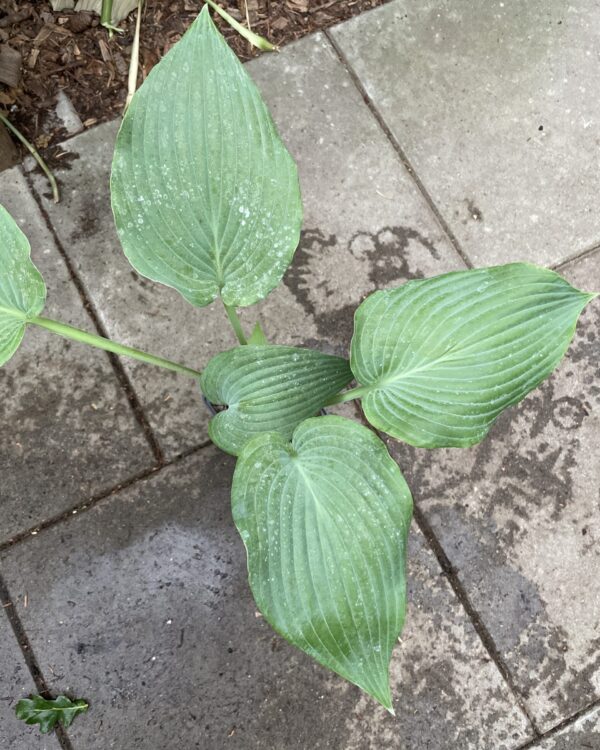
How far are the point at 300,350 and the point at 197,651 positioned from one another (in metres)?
0.94

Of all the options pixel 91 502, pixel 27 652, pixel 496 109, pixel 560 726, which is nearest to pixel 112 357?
pixel 91 502

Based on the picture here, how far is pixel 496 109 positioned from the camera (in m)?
2.13

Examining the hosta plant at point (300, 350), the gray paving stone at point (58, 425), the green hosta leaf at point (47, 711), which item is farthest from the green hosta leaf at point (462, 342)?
the green hosta leaf at point (47, 711)

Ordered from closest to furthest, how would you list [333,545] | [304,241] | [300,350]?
[333,545] < [300,350] < [304,241]

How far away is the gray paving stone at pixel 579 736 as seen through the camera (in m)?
1.88

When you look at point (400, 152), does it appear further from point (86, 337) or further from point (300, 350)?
point (86, 337)

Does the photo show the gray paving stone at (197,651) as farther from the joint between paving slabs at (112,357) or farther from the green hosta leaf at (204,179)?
the green hosta leaf at (204,179)

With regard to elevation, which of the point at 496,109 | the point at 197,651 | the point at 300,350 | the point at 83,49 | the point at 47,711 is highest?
the point at 83,49

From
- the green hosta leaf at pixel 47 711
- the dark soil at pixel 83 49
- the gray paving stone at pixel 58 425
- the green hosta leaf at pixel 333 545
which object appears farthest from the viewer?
the dark soil at pixel 83 49

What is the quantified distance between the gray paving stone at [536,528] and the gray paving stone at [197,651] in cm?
11

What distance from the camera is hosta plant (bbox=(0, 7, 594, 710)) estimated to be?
129cm

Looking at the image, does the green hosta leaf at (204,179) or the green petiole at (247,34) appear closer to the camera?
the green hosta leaf at (204,179)

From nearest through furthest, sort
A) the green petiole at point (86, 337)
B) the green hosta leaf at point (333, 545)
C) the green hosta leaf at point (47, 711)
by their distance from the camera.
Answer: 1. the green hosta leaf at point (333, 545)
2. the green petiole at point (86, 337)
3. the green hosta leaf at point (47, 711)

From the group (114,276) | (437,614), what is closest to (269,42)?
(114,276)
